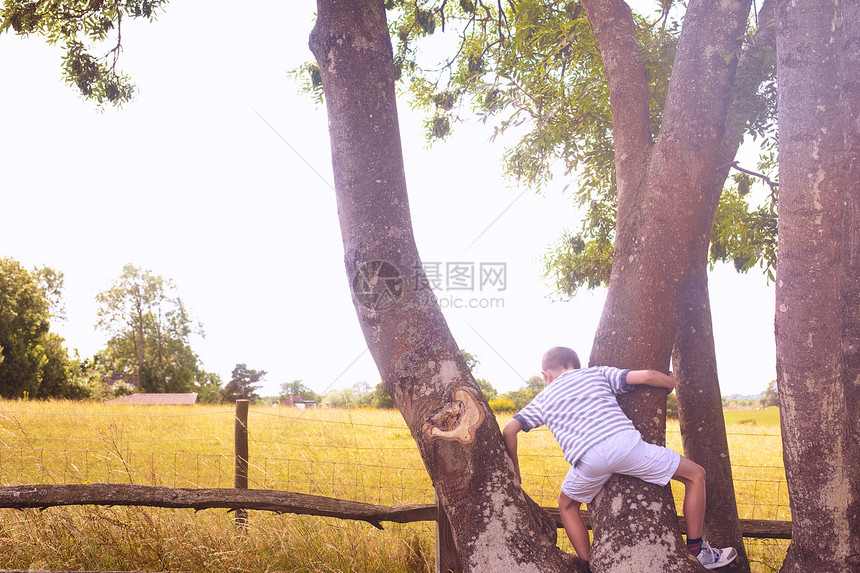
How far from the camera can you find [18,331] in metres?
25.3

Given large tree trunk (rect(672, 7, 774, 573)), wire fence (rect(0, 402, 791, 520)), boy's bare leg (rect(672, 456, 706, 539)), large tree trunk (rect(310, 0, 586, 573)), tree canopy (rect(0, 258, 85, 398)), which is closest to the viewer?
large tree trunk (rect(310, 0, 586, 573))

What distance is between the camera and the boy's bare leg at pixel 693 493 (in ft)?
9.95

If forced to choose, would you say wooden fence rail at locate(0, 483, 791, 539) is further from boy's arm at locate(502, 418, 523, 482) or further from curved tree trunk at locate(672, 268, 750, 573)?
boy's arm at locate(502, 418, 523, 482)

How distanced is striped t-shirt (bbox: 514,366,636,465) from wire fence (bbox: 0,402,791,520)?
3652 millimetres

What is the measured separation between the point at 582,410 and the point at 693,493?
819mm

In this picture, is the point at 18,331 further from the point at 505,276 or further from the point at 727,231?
the point at 727,231

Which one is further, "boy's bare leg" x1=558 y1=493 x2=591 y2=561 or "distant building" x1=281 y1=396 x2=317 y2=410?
"distant building" x1=281 y1=396 x2=317 y2=410

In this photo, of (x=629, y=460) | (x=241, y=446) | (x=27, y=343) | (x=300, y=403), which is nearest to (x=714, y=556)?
(x=629, y=460)

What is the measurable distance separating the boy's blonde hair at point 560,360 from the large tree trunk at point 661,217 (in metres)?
Answer: 0.34

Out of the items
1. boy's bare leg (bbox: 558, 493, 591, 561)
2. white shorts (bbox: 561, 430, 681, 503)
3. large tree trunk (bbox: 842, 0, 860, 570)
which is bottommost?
boy's bare leg (bbox: 558, 493, 591, 561)

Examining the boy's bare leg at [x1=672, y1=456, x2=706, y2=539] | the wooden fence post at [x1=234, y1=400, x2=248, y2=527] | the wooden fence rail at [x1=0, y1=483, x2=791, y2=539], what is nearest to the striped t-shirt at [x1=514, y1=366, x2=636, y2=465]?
the boy's bare leg at [x1=672, y1=456, x2=706, y2=539]

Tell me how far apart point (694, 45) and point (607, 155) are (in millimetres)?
2834

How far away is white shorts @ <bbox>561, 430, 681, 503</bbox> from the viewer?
2783 mm

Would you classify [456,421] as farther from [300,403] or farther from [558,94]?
[300,403]
